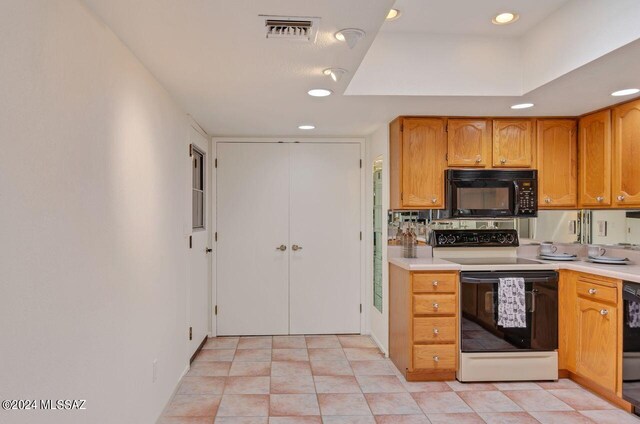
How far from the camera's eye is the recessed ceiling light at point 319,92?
9.68 feet

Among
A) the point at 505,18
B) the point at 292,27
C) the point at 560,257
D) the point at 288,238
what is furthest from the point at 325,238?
the point at 292,27

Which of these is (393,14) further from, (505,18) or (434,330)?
(434,330)

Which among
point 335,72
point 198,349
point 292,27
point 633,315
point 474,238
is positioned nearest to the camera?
point 292,27

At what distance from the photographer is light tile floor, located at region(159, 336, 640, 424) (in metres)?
2.84

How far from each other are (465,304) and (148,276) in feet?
7.55

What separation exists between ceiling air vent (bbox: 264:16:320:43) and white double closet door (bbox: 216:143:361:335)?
9.06 ft

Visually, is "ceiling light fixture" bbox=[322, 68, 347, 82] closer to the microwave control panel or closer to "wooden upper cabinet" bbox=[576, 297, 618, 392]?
the microwave control panel

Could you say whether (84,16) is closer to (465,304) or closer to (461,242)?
(465,304)

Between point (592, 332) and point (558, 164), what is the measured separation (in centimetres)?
144

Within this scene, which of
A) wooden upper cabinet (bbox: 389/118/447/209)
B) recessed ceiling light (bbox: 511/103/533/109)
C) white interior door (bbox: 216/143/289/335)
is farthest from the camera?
white interior door (bbox: 216/143/289/335)

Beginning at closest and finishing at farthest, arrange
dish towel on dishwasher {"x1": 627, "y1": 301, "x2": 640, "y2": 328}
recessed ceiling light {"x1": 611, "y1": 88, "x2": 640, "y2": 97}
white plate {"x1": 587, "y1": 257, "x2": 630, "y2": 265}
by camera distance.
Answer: dish towel on dishwasher {"x1": 627, "y1": 301, "x2": 640, "y2": 328}
recessed ceiling light {"x1": 611, "y1": 88, "x2": 640, "y2": 97}
white plate {"x1": 587, "y1": 257, "x2": 630, "y2": 265}

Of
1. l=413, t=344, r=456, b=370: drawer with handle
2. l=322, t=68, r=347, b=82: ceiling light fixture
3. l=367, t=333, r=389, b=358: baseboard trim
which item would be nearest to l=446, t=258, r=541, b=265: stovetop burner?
l=413, t=344, r=456, b=370: drawer with handle

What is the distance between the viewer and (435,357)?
3.42 metres

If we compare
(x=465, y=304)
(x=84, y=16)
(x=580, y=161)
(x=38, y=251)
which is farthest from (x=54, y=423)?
(x=580, y=161)
